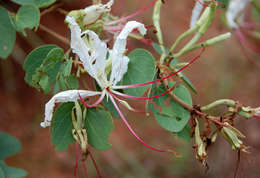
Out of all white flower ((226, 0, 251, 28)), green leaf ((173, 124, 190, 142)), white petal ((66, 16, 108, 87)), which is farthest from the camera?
white flower ((226, 0, 251, 28))

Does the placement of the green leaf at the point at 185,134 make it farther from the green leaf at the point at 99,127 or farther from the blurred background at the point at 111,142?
the blurred background at the point at 111,142

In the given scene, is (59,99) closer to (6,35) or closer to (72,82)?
(72,82)

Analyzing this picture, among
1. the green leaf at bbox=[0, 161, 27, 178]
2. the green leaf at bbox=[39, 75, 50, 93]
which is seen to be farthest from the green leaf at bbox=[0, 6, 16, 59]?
the green leaf at bbox=[0, 161, 27, 178]

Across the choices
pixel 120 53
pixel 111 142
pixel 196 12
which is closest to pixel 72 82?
pixel 120 53

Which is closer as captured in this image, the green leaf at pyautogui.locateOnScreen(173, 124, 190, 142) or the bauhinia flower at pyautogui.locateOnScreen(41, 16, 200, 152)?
the bauhinia flower at pyautogui.locateOnScreen(41, 16, 200, 152)

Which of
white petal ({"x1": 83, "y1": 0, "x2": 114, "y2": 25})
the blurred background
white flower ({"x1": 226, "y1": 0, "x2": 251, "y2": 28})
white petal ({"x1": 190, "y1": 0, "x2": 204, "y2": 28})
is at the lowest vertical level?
the blurred background

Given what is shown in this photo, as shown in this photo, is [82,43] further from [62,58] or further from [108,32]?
[108,32]

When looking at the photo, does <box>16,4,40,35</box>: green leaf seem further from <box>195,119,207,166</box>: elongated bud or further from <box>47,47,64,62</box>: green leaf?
<box>195,119,207,166</box>: elongated bud
